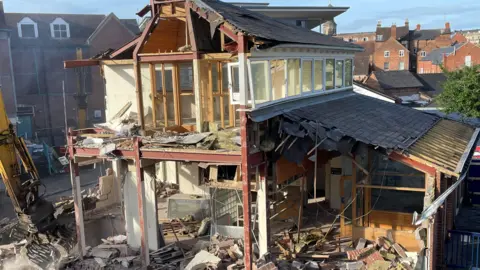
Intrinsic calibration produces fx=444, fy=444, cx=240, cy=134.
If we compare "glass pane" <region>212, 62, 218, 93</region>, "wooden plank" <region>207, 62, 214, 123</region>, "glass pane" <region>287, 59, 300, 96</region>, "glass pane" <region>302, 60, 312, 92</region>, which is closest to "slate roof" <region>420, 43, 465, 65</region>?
"glass pane" <region>302, 60, 312, 92</region>

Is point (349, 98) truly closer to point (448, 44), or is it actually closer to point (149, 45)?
point (149, 45)

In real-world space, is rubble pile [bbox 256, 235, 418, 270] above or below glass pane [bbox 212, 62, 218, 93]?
below

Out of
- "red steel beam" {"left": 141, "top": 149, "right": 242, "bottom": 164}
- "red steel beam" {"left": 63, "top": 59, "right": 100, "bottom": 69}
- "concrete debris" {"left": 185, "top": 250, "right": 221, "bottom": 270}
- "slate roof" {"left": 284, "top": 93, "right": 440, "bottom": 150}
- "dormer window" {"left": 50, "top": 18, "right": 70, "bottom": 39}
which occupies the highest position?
"dormer window" {"left": 50, "top": 18, "right": 70, "bottom": 39}

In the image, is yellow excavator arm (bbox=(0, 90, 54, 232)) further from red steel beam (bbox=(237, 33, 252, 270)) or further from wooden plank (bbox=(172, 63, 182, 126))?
red steel beam (bbox=(237, 33, 252, 270))

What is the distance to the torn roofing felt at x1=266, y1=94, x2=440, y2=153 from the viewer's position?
10.8 metres

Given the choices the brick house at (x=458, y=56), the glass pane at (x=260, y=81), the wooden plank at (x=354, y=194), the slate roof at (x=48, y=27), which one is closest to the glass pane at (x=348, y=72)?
the wooden plank at (x=354, y=194)

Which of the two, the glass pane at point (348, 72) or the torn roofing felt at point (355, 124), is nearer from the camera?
the torn roofing felt at point (355, 124)

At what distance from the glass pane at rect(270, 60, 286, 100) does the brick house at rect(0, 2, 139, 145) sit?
27669 mm

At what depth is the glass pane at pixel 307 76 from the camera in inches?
542

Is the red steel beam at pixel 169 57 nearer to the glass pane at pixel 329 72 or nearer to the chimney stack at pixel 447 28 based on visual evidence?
the glass pane at pixel 329 72

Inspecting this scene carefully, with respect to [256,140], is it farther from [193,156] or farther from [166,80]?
[166,80]

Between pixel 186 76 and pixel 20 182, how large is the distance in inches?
228

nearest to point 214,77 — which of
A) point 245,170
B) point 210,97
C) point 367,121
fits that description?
point 210,97

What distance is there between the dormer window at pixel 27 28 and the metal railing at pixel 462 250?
116 feet
